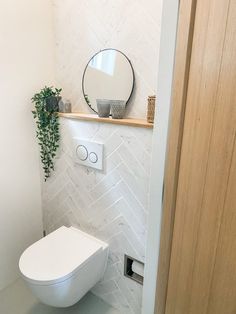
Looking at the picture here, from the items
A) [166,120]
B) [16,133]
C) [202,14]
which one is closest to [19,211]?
[16,133]

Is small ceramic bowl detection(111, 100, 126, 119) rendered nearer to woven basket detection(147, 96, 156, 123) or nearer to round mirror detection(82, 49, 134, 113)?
round mirror detection(82, 49, 134, 113)

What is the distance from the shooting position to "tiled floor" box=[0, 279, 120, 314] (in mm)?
1650

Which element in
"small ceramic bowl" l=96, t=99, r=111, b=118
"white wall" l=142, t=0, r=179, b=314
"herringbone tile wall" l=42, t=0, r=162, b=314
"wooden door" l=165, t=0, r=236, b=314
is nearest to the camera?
"wooden door" l=165, t=0, r=236, b=314

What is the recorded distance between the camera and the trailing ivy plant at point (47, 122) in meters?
1.67

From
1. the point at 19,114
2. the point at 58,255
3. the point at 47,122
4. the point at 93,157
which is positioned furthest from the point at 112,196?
the point at 19,114

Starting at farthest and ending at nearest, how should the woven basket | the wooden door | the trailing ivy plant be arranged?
the trailing ivy plant < the woven basket < the wooden door

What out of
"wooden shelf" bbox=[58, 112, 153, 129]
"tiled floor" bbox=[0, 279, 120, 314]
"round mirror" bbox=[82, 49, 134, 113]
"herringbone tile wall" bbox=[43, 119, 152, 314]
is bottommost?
"tiled floor" bbox=[0, 279, 120, 314]

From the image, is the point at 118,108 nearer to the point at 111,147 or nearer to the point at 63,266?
the point at 111,147

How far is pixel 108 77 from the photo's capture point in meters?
1.54

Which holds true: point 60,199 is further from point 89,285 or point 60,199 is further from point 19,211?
point 89,285

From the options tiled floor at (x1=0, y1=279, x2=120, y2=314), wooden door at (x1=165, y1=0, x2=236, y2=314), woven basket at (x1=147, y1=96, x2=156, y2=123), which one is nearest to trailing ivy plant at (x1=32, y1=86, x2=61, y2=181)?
woven basket at (x1=147, y1=96, x2=156, y2=123)

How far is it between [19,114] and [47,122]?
0.20 m

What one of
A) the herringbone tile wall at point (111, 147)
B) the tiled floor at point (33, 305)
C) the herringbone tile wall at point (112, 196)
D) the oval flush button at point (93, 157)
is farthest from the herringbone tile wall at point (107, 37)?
the tiled floor at point (33, 305)

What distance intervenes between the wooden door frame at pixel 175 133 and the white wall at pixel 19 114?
121cm
